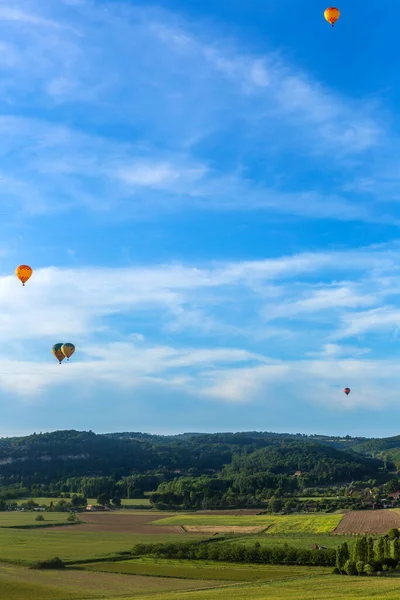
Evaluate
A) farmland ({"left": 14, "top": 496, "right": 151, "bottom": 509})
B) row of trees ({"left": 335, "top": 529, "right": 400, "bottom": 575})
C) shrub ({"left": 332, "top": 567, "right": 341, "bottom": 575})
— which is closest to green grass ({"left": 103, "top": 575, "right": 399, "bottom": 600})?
row of trees ({"left": 335, "top": 529, "right": 400, "bottom": 575})

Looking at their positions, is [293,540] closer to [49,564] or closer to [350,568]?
[350,568]

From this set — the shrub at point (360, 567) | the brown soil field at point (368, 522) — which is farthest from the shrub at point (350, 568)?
the brown soil field at point (368, 522)

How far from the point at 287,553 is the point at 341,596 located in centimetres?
2691

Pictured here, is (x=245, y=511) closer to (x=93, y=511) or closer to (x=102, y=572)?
(x=93, y=511)

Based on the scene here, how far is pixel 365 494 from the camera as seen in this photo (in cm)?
15688

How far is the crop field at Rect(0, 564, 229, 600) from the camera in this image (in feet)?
167

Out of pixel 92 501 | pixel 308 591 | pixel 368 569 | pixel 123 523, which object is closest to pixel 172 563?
pixel 368 569

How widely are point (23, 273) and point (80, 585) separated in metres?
31.2

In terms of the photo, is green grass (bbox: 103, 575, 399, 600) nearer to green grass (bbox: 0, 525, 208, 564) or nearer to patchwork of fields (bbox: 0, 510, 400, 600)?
patchwork of fields (bbox: 0, 510, 400, 600)

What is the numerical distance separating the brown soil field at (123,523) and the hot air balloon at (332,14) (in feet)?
232

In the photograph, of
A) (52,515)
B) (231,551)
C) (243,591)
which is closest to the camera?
(243,591)

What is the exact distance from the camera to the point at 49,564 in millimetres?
67938

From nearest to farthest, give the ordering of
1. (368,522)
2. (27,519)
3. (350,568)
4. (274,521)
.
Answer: (350,568) < (368,522) < (274,521) < (27,519)

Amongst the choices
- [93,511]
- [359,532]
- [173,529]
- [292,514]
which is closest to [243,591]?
[359,532]
